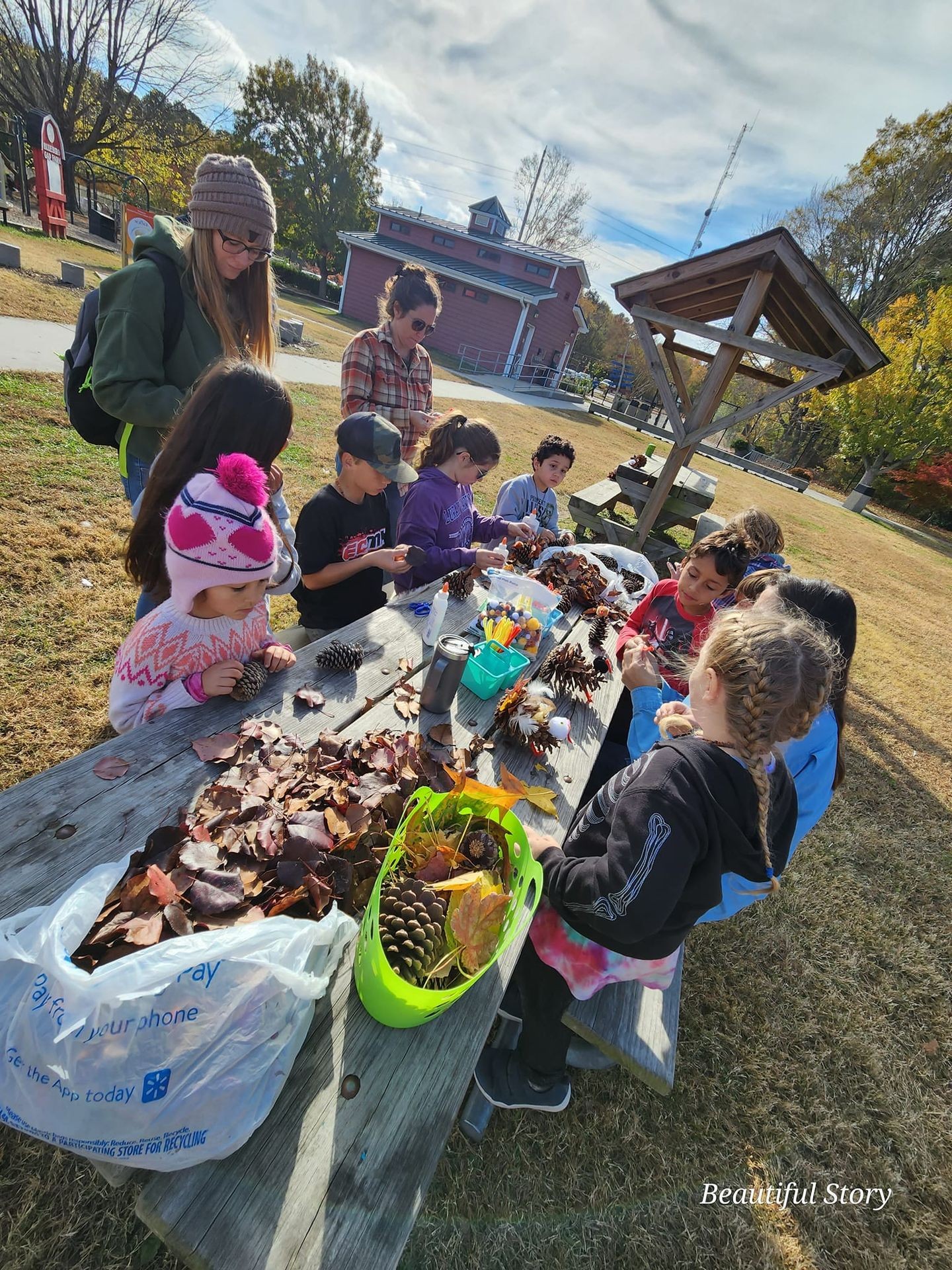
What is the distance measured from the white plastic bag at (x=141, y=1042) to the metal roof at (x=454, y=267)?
26.4 metres

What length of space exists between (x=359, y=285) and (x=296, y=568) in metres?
28.0

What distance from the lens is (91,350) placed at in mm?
2318

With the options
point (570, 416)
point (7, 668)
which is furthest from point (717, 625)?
point (570, 416)

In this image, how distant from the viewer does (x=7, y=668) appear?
9.09 feet

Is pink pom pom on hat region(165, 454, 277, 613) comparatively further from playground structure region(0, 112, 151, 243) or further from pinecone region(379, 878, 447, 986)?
playground structure region(0, 112, 151, 243)

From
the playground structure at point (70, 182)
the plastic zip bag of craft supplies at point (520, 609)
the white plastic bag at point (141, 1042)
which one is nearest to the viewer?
the white plastic bag at point (141, 1042)

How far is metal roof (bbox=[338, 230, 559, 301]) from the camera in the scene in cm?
2325

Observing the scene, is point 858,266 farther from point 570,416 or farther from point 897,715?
point 897,715

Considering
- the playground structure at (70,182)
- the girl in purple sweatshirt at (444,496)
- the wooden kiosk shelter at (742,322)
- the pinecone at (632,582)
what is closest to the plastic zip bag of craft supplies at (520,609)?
the girl in purple sweatshirt at (444,496)

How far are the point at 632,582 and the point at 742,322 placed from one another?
3.46m

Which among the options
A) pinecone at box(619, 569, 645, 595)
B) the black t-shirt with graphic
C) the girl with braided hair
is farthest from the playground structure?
the girl with braided hair

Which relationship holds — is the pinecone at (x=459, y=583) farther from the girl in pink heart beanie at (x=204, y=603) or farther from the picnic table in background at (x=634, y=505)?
the picnic table in background at (x=634, y=505)

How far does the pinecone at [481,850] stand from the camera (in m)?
1.35

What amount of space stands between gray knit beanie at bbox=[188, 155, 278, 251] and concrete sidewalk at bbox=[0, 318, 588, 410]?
526 millimetres
